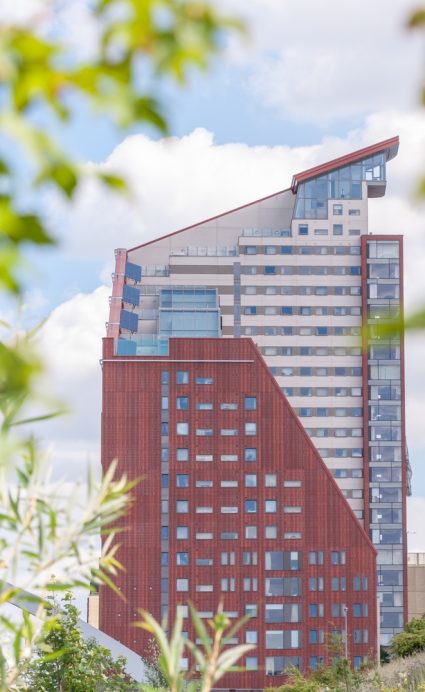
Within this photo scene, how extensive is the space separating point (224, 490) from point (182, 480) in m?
2.55

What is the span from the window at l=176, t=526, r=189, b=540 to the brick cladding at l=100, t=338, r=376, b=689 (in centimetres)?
29

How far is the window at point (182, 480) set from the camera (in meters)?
71.1

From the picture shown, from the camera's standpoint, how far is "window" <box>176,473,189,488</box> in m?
71.1

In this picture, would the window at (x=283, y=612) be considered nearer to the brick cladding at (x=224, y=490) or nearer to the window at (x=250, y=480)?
the brick cladding at (x=224, y=490)

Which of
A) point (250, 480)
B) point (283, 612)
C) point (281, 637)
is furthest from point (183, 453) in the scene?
point (281, 637)

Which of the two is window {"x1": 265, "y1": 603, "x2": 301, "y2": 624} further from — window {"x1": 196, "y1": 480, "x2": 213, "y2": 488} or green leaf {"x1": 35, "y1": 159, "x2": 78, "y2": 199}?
green leaf {"x1": 35, "y1": 159, "x2": 78, "y2": 199}

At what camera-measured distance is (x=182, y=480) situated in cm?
7144

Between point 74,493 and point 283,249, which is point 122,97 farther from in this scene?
point 283,249

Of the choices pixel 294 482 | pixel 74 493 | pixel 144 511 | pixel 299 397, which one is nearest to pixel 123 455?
pixel 144 511

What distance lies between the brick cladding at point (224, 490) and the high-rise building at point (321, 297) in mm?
12568

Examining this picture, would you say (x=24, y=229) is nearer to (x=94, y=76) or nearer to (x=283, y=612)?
(x=94, y=76)

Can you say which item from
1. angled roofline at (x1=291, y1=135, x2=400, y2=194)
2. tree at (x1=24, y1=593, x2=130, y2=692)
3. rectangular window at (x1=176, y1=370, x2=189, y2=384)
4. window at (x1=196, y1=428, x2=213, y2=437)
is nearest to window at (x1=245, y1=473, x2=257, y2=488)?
window at (x1=196, y1=428, x2=213, y2=437)

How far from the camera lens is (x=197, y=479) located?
71.4 m

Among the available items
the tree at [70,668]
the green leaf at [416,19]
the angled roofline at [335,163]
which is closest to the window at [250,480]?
the angled roofline at [335,163]
